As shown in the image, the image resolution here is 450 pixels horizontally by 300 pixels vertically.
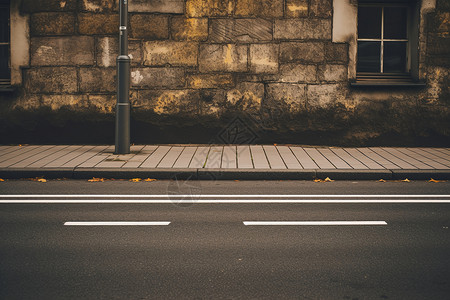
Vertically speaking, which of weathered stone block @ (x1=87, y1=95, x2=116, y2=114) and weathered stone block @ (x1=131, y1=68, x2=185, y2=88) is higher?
weathered stone block @ (x1=131, y1=68, x2=185, y2=88)

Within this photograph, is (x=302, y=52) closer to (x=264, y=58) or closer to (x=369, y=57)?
(x=264, y=58)

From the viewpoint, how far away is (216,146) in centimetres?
1067

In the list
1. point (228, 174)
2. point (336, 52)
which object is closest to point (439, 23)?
point (336, 52)

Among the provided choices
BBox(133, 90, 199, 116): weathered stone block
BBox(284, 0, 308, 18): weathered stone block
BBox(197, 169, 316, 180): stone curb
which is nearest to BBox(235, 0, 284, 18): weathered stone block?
BBox(284, 0, 308, 18): weathered stone block

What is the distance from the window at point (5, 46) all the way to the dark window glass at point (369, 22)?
278 inches

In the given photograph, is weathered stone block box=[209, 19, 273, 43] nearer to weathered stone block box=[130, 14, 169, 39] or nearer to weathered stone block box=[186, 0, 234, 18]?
weathered stone block box=[186, 0, 234, 18]

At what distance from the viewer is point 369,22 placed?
36.1ft

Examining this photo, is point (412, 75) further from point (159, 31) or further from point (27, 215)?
point (27, 215)

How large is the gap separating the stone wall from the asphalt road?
4103 mm

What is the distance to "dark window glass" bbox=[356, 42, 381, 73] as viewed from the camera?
36.1ft

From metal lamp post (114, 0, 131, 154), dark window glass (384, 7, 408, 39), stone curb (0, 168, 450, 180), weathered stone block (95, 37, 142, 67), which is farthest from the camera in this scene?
dark window glass (384, 7, 408, 39)

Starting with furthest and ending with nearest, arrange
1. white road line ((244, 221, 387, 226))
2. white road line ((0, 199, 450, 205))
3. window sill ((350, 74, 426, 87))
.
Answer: window sill ((350, 74, 426, 87))
white road line ((0, 199, 450, 205))
white road line ((244, 221, 387, 226))

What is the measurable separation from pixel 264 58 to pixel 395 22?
2808mm

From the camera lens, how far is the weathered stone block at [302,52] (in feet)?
35.0
